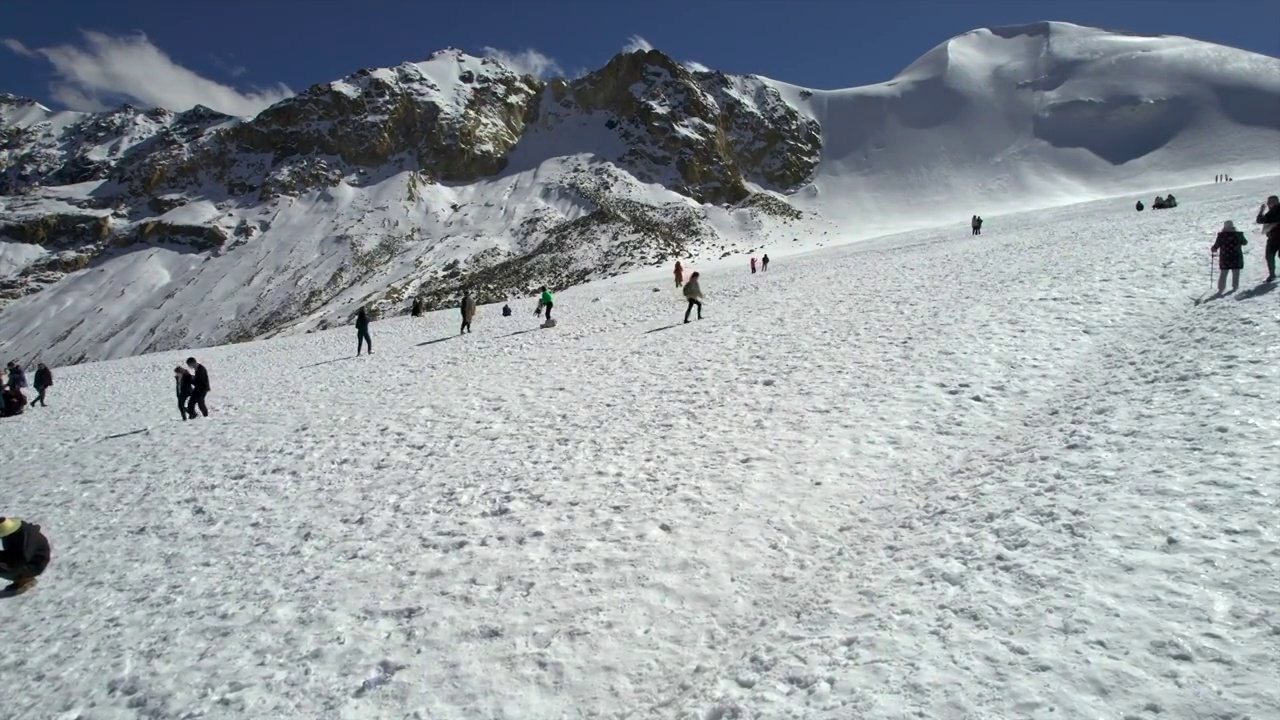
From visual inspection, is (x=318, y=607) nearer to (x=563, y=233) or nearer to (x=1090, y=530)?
(x=1090, y=530)

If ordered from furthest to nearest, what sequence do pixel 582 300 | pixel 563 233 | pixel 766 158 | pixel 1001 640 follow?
pixel 766 158
pixel 563 233
pixel 582 300
pixel 1001 640

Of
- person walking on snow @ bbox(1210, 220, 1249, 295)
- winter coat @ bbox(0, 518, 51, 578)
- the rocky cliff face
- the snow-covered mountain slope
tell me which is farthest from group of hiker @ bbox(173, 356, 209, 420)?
the rocky cliff face

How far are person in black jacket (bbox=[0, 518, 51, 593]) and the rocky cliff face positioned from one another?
88.6 meters

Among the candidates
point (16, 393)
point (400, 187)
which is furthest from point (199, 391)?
point (400, 187)

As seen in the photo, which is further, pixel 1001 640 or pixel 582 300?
pixel 582 300

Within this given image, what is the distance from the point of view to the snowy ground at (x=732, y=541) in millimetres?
5328

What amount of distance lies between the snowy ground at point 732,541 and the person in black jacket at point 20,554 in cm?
35

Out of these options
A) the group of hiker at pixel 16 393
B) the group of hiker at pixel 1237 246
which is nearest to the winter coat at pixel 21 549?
the group of hiker at pixel 16 393

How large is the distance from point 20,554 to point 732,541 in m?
9.37

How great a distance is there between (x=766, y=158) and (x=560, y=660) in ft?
514

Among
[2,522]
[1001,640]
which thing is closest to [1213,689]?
[1001,640]

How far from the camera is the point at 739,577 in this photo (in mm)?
7180

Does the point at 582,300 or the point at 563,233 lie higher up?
the point at 563,233

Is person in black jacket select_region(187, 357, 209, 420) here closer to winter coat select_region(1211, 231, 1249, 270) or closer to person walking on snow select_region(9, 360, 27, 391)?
person walking on snow select_region(9, 360, 27, 391)
